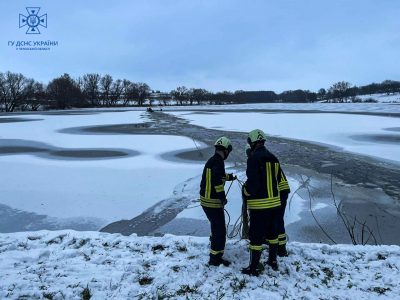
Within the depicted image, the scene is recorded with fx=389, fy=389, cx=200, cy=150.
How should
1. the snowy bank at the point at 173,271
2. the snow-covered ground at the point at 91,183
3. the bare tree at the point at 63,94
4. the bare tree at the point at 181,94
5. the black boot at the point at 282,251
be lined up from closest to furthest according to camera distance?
the snowy bank at the point at 173,271
the black boot at the point at 282,251
the snow-covered ground at the point at 91,183
the bare tree at the point at 63,94
the bare tree at the point at 181,94

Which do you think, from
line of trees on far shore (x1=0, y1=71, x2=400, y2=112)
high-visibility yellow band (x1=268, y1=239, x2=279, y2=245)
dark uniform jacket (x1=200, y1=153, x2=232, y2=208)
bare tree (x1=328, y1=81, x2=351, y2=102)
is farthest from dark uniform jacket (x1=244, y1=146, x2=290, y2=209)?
bare tree (x1=328, y1=81, x2=351, y2=102)

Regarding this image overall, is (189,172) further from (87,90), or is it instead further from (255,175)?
(87,90)

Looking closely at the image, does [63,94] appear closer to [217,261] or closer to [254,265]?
[217,261]

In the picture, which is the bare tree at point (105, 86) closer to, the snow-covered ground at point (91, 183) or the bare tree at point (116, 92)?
the bare tree at point (116, 92)

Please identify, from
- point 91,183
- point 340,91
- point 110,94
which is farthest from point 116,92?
point 91,183

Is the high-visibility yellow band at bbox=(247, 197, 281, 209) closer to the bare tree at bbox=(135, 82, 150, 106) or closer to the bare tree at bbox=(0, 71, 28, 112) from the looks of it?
the bare tree at bbox=(0, 71, 28, 112)

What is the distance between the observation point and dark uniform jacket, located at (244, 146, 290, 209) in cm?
411

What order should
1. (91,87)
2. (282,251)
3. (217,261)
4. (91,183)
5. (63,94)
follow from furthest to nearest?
1. (91,87)
2. (63,94)
3. (91,183)
4. (282,251)
5. (217,261)

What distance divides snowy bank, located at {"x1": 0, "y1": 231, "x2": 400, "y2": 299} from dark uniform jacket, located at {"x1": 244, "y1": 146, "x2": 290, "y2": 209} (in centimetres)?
80

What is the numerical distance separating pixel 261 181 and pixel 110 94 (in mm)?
107834

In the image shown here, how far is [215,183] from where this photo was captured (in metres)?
4.36

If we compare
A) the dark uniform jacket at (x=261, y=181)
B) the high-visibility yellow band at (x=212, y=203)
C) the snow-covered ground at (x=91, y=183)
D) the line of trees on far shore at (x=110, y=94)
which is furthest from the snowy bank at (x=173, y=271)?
the line of trees on far shore at (x=110, y=94)

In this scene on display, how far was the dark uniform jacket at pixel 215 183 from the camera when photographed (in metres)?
4.34

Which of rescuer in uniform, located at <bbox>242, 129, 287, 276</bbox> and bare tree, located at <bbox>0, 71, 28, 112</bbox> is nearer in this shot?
rescuer in uniform, located at <bbox>242, 129, 287, 276</bbox>
